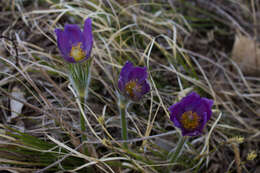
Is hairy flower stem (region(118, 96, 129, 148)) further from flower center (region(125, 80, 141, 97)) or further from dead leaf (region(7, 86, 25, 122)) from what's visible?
dead leaf (region(7, 86, 25, 122))

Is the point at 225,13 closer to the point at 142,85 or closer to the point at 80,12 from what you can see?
the point at 80,12

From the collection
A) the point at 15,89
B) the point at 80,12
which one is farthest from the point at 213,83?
the point at 15,89

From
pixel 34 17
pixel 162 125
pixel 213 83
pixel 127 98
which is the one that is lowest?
pixel 162 125

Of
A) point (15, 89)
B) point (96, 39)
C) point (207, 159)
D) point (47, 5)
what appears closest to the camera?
point (207, 159)

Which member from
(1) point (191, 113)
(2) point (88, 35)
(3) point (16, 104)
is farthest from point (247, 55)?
(3) point (16, 104)

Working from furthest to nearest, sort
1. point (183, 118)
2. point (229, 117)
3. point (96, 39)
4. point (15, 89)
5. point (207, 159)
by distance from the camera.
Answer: point (96, 39) < point (229, 117) < point (15, 89) < point (207, 159) < point (183, 118)

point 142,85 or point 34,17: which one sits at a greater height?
point 34,17

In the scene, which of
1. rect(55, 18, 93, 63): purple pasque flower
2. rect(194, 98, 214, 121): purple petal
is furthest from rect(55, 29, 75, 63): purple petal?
rect(194, 98, 214, 121): purple petal

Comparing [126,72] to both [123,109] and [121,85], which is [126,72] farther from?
[123,109]
